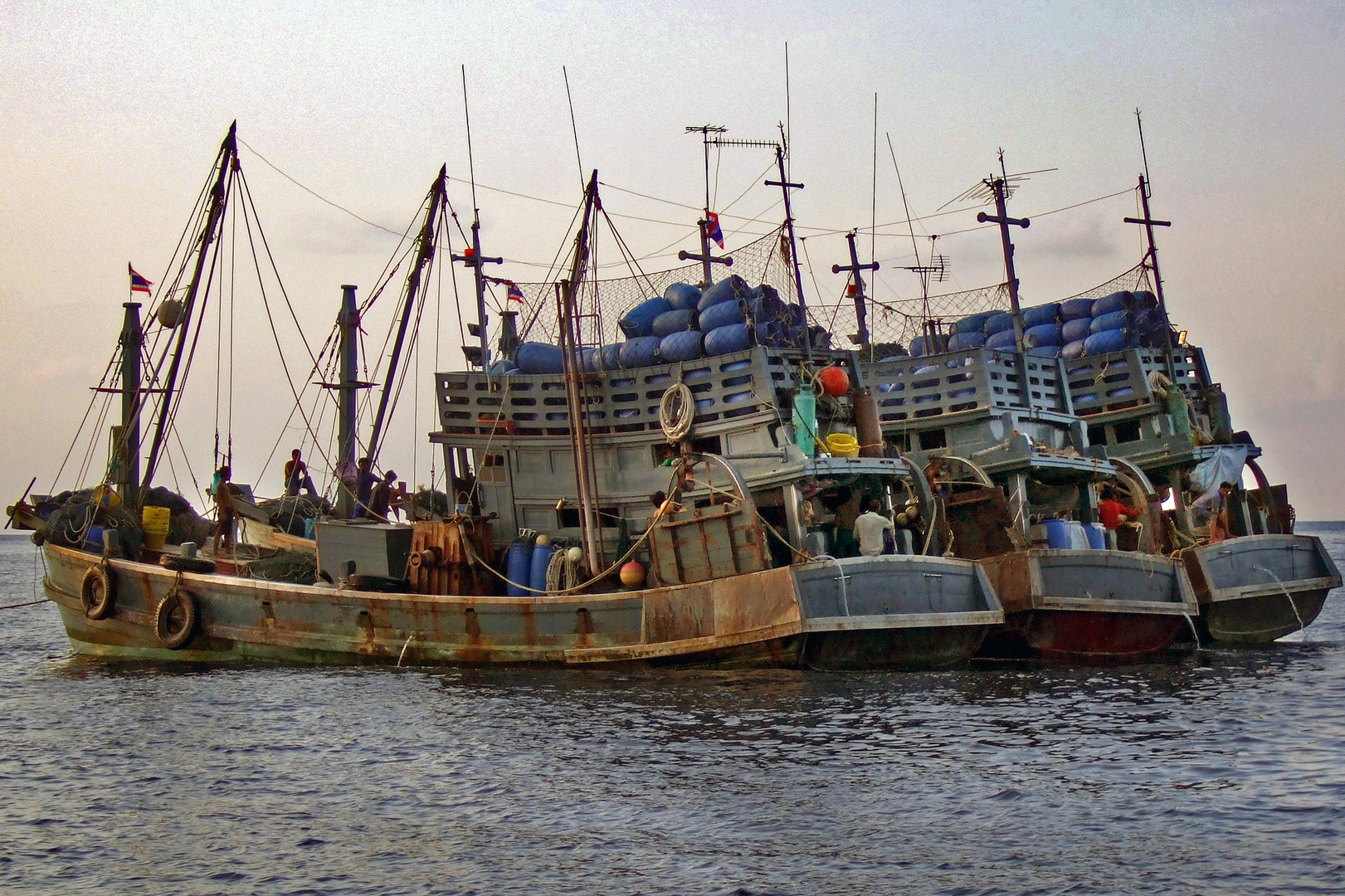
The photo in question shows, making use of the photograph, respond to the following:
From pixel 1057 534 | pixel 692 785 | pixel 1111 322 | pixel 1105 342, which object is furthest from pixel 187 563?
pixel 1111 322

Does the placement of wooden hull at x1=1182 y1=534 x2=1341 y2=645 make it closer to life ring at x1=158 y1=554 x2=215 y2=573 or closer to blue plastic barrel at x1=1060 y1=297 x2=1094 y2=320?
blue plastic barrel at x1=1060 y1=297 x2=1094 y2=320

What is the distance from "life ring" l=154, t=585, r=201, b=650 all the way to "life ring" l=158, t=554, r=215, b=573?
0.79m

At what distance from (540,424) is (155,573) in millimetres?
8147

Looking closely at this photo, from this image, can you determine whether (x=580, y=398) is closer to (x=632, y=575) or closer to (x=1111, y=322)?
(x=632, y=575)

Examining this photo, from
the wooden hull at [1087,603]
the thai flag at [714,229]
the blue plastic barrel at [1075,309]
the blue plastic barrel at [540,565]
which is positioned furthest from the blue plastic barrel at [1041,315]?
the blue plastic barrel at [540,565]

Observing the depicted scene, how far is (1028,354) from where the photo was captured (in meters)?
29.4

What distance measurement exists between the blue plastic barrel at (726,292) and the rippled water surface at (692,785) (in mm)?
8819

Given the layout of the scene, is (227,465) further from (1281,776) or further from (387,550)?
(1281,776)

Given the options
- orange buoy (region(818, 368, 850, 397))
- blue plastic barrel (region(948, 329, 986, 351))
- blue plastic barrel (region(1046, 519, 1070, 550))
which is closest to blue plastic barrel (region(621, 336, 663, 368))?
orange buoy (region(818, 368, 850, 397))

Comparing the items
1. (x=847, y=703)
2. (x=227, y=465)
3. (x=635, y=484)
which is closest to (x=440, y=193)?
(x=227, y=465)

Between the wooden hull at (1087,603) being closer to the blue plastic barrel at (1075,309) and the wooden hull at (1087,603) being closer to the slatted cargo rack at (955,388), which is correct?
the slatted cargo rack at (955,388)

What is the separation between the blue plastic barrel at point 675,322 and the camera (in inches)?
1046

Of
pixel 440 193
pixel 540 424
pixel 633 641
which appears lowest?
pixel 633 641

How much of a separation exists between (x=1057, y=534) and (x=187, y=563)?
1685 cm
